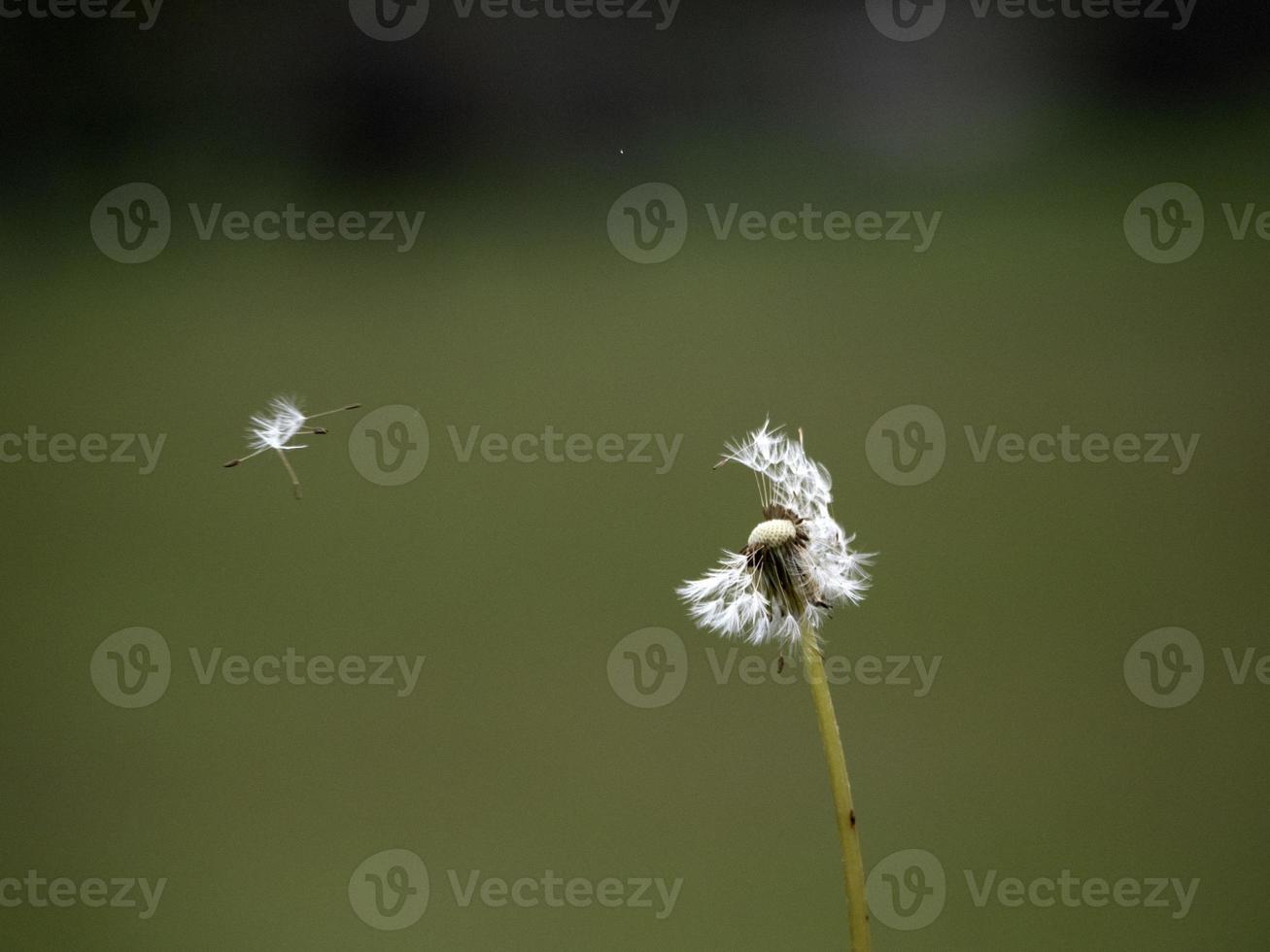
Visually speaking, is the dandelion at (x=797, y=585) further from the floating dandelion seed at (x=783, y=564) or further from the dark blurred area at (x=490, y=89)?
the dark blurred area at (x=490, y=89)

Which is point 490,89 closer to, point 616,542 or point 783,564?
point 616,542

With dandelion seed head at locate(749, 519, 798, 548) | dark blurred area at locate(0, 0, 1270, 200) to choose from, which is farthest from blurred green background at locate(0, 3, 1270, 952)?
dandelion seed head at locate(749, 519, 798, 548)

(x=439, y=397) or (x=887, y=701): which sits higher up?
(x=439, y=397)

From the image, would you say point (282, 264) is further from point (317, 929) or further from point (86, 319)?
point (317, 929)

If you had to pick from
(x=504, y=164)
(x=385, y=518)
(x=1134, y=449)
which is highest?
(x=504, y=164)

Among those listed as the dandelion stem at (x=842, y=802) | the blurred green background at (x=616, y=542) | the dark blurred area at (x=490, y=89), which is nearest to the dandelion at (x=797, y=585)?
the dandelion stem at (x=842, y=802)

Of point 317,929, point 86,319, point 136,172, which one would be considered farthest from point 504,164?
point 317,929

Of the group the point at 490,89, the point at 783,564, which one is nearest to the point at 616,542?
the point at 490,89
